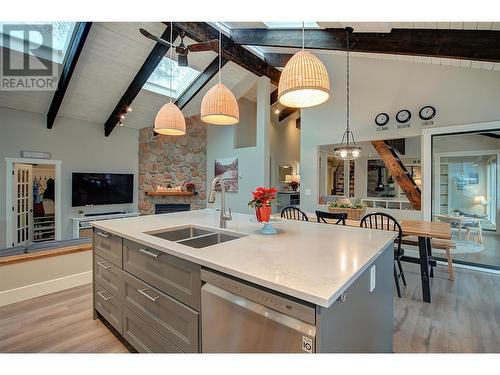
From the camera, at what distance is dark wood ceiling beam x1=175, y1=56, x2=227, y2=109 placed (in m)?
5.22

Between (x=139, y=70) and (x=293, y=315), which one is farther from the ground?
(x=139, y=70)

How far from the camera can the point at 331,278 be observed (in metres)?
1.00

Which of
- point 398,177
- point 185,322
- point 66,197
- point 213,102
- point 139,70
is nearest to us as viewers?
point 185,322

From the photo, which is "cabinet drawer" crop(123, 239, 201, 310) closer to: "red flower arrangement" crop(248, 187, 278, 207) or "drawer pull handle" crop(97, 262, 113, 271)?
"drawer pull handle" crop(97, 262, 113, 271)

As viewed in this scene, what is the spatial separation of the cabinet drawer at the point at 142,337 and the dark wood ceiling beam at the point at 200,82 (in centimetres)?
468

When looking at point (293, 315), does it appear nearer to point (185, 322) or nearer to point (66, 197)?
point (185, 322)

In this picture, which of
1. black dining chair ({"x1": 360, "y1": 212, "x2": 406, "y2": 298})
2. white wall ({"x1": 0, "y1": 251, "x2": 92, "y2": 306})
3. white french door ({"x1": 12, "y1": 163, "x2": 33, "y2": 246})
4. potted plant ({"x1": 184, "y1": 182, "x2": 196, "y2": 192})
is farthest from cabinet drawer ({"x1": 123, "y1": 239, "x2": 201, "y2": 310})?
potted plant ({"x1": 184, "y1": 182, "x2": 196, "y2": 192})

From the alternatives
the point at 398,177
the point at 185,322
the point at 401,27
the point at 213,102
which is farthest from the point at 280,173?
the point at 185,322

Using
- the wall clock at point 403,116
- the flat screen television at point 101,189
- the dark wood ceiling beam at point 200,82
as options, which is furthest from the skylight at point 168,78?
the wall clock at point 403,116

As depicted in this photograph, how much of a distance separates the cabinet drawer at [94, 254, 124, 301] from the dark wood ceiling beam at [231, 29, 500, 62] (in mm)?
3789

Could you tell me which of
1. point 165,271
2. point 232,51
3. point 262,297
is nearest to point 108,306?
point 165,271

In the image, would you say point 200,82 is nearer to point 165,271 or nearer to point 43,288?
point 43,288

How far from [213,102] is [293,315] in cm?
191

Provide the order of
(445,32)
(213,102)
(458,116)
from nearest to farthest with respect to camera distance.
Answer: (213,102) < (445,32) < (458,116)
